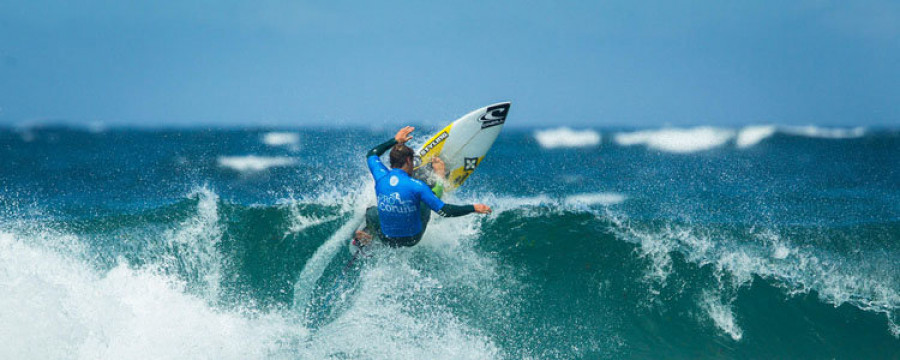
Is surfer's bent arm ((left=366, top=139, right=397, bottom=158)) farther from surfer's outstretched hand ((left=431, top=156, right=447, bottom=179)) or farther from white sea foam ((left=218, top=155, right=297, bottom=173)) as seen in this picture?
white sea foam ((left=218, top=155, right=297, bottom=173))

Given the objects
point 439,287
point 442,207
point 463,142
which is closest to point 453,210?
point 442,207

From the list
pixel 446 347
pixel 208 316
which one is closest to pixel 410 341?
pixel 446 347

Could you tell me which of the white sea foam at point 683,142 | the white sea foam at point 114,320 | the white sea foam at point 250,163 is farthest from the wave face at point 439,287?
the white sea foam at point 683,142

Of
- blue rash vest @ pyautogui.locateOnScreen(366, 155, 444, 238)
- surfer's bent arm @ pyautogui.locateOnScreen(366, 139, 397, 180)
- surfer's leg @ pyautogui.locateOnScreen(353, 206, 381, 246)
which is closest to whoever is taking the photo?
blue rash vest @ pyautogui.locateOnScreen(366, 155, 444, 238)

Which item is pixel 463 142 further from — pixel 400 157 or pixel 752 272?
pixel 752 272

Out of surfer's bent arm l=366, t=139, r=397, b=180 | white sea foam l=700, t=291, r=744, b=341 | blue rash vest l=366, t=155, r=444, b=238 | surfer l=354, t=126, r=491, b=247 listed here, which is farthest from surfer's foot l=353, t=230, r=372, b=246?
white sea foam l=700, t=291, r=744, b=341

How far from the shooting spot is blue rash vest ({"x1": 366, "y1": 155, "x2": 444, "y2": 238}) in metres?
5.22

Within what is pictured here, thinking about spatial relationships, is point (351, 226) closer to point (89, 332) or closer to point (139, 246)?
point (139, 246)

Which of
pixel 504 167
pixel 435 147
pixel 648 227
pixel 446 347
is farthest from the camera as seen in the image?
pixel 504 167

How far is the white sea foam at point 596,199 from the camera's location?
15.5 metres

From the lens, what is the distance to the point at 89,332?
4.93 metres

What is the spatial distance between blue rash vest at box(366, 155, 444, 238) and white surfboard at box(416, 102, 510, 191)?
1.48m

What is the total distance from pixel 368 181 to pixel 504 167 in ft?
69.1

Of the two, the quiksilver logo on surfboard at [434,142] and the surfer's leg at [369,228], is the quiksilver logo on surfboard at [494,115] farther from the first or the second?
the surfer's leg at [369,228]
